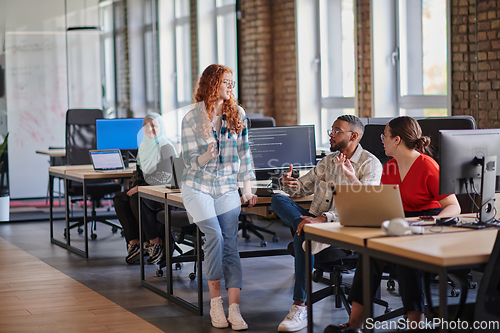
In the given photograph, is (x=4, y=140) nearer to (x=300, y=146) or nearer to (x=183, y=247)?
(x=183, y=247)

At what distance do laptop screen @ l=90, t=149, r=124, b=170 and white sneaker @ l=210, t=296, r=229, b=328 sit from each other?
2250 mm

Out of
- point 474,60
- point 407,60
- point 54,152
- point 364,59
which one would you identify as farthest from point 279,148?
point 54,152

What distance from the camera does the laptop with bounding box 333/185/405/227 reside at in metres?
2.44

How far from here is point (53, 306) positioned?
3.81m

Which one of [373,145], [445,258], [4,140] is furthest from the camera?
[4,140]

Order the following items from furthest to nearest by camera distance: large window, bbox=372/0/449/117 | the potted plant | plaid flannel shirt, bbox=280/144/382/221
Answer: the potted plant < large window, bbox=372/0/449/117 < plaid flannel shirt, bbox=280/144/382/221

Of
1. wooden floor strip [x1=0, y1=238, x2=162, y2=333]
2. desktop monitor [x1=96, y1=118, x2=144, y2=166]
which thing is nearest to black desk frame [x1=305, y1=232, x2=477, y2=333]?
wooden floor strip [x1=0, y1=238, x2=162, y2=333]

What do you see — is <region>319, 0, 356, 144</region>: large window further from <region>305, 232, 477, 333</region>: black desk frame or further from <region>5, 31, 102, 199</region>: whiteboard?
<region>305, 232, 477, 333</region>: black desk frame

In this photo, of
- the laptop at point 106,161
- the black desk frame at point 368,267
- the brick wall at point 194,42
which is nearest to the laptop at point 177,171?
the black desk frame at point 368,267

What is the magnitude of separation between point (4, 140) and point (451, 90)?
4807 mm

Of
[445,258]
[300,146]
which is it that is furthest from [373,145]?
[445,258]

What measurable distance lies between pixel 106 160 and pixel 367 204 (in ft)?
10.8

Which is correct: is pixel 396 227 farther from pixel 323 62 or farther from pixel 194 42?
pixel 194 42

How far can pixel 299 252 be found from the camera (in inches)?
128
